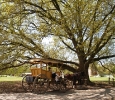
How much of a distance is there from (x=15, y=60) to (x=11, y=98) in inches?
325

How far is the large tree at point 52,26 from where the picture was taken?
19.4m

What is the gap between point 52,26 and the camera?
20.0m

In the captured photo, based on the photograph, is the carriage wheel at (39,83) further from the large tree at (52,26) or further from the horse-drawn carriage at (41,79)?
the large tree at (52,26)

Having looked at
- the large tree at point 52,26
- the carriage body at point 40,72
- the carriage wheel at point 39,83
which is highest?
the large tree at point 52,26

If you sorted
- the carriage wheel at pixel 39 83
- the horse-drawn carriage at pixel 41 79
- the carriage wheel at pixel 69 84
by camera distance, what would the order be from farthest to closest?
the carriage wheel at pixel 69 84
the horse-drawn carriage at pixel 41 79
the carriage wheel at pixel 39 83

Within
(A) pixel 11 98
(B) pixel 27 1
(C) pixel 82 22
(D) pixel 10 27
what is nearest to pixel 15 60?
(D) pixel 10 27

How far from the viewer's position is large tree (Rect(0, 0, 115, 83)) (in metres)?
19.4

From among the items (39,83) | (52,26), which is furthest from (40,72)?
(52,26)

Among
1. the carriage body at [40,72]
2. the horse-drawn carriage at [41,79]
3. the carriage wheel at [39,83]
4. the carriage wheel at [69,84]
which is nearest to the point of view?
the carriage wheel at [39,83]

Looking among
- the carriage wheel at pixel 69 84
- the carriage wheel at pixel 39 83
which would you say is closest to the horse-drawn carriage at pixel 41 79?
the carriage wheel at pixel 39 83

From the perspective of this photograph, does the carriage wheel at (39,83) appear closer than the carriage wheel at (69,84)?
Yes

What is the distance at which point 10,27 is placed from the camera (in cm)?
2078

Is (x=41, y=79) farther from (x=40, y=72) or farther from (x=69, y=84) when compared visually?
(x=69, y=84)

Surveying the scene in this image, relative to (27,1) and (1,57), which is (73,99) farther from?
(27,1)
